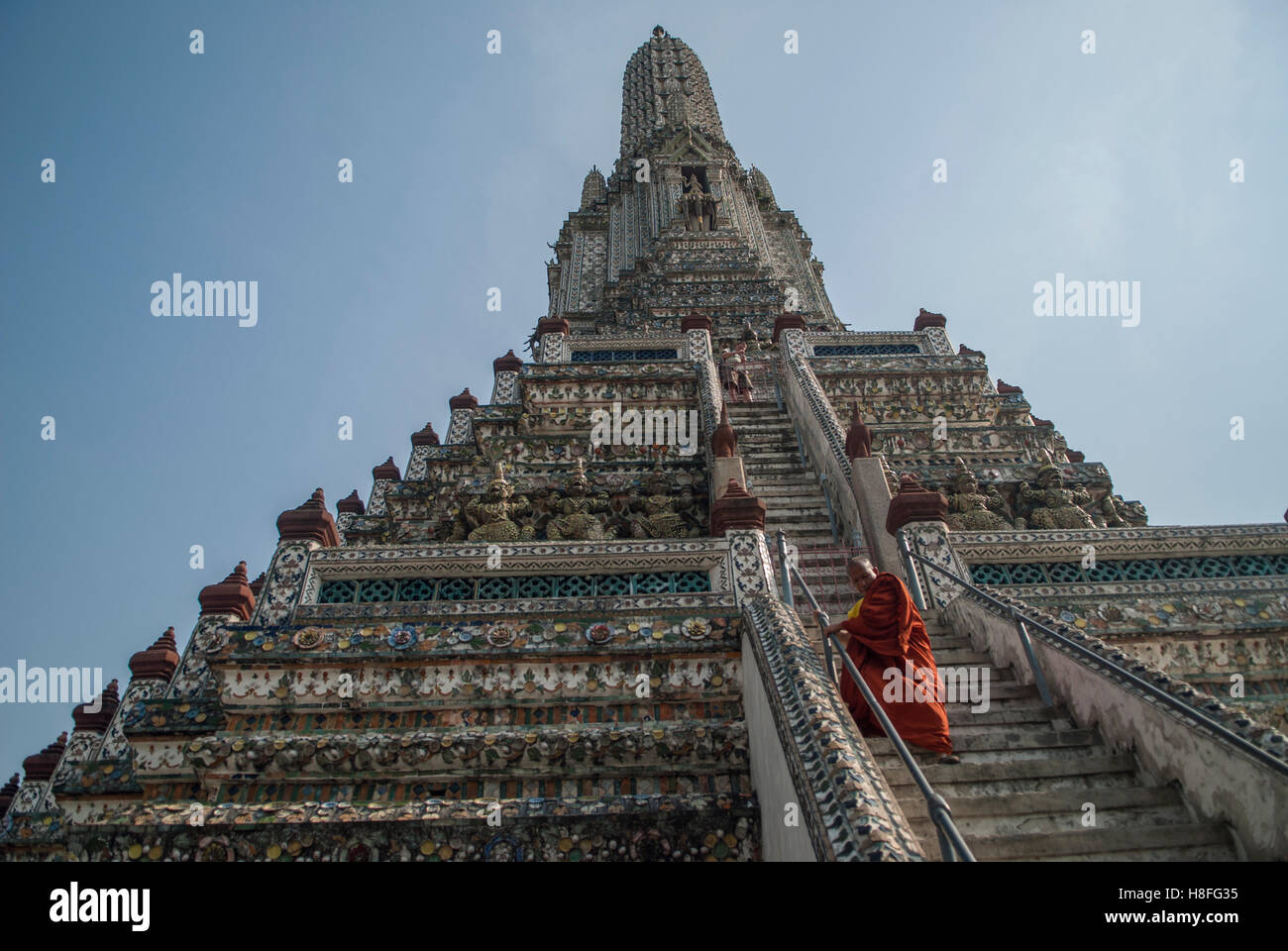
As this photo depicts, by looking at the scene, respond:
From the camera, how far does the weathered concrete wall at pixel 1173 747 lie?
13.0 ft

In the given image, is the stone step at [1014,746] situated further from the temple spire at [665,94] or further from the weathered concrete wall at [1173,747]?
the temple spire at [665,94]

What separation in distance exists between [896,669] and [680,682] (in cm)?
185

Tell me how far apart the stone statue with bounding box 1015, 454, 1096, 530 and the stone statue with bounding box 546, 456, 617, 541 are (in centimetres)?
549

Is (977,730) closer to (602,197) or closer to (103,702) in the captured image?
(103,702)

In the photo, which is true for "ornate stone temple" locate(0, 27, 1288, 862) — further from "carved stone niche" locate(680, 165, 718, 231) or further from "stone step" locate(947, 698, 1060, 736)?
"carved stone niche" locate(680, 165, 718, 231)

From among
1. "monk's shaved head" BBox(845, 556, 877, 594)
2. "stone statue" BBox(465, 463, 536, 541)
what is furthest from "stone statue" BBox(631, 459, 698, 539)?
"monk's shaved head" BBox(845, 556, 877, 594)

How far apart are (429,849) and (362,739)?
4.29 feet

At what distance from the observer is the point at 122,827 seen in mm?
5438

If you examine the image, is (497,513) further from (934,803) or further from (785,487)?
(934,803)

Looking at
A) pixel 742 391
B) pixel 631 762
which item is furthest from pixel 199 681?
pixel 742 391

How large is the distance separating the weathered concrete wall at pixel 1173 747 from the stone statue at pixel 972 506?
3.69m

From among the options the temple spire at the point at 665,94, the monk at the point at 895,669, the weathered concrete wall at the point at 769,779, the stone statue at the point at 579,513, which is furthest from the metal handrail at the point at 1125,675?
the temple spire at the point at 665,94

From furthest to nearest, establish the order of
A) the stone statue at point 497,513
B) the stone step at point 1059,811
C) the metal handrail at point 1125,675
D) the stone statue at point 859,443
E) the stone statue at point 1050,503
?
the stone statue at point 1050,503 < the stone statue at point 859,443 < the stone statue at point 497,513 < the stone step at point 1059,811 < the metal handrail at point 1125,675
